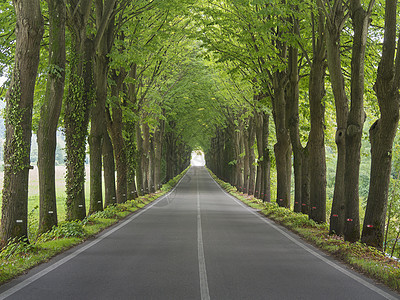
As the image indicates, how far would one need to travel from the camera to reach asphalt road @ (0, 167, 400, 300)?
6.20m

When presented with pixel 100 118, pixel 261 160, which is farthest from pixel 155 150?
pixel 100 118

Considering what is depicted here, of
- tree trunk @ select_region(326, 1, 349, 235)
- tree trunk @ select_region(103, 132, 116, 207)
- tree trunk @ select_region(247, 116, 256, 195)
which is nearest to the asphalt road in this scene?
tree trunk @ select_region(326, 1, 349, 235)

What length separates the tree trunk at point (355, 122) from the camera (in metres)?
10.6

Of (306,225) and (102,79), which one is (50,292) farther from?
(102,79)

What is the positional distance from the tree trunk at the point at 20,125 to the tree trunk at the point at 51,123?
192 cm

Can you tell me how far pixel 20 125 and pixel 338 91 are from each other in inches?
339

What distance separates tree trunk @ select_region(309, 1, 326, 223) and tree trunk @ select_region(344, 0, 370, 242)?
3624 mm

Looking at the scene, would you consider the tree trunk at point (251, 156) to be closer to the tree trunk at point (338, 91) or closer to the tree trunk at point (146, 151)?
the tree trunk at point (146, 151)

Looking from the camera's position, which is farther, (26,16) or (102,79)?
(102,79)

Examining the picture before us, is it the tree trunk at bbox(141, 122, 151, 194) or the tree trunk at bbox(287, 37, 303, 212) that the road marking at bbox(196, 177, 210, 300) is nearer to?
the tree trunk at bbox(287, 37, 303, 212)

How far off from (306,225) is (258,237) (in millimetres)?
2792

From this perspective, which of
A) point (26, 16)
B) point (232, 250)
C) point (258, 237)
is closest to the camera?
point (26, 16)

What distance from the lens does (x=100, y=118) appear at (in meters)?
16.8

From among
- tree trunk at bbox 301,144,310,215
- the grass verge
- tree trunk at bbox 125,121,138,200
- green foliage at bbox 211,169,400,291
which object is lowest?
green foliage at bbox 211,169,400,291
